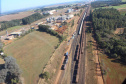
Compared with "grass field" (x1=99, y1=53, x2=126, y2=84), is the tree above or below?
above

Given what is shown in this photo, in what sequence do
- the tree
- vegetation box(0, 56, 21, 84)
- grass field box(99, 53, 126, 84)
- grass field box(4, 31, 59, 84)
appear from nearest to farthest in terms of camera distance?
the tree, vegetation box(0, 56, 21, 84), grass field box(99, 53, 126, 84), grass field box(4, 31, 59, 84)

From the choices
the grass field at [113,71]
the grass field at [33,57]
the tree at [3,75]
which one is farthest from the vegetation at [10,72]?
the grass field at [113,71]

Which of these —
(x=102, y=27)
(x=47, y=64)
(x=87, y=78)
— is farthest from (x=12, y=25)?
(x=87, y=78)

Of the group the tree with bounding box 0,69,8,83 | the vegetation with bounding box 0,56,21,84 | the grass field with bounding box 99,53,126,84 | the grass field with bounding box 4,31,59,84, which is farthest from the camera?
the grass field with bounding box 4,31,59,84

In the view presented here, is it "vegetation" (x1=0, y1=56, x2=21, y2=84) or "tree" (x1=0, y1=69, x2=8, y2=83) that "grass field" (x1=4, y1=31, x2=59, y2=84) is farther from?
"tree" (x1=0, y1=69, x2=8, y2=83)

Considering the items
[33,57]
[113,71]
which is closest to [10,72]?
[33,57]

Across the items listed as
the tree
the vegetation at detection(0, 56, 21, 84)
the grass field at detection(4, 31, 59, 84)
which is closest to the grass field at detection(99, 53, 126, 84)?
the grass field at detection(4, 31, 59, 84)

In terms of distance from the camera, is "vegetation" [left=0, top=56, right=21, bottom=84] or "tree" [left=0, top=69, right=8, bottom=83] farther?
"vegetation" [left=0, top=56, right=21, bottom=84]

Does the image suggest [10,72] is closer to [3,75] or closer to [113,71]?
[3,75]

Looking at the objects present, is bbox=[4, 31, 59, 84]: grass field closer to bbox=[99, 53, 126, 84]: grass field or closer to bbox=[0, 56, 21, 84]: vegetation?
bbox=[0, 56, 21, 84]: vegetation

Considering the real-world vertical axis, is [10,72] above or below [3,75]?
above
